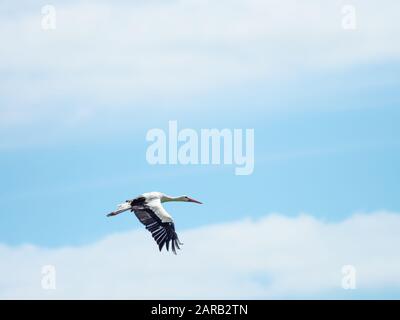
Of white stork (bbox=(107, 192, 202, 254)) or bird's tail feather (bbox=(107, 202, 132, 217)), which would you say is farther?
bird's tail feather (bbox=(107, 202, 132, 217))

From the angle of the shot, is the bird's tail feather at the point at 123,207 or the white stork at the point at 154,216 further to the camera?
the bird's tail feather at the point at 123,207

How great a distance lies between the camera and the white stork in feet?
150

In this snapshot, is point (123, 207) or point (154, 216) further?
point (123, 207)

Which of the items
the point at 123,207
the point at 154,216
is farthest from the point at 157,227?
the point at 123,207

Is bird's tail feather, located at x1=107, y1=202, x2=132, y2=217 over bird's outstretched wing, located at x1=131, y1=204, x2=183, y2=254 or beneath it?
over

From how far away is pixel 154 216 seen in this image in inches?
1829

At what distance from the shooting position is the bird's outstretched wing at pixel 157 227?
45.6m

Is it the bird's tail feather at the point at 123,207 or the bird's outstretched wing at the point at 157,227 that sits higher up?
the bird's tail feather at the point at 123,207

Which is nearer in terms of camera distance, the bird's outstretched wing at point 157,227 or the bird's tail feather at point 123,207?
the bird's outstretched wing at point 157,227

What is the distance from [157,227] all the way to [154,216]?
538 millimetres

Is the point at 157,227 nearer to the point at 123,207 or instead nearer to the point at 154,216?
the point at 154,216
